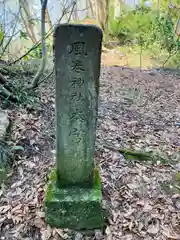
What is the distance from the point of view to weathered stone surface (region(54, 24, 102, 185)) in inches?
66.6

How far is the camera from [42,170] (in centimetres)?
270

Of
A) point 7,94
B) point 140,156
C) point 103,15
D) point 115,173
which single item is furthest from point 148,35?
point 115,173

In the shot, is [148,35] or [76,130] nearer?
[76,130]

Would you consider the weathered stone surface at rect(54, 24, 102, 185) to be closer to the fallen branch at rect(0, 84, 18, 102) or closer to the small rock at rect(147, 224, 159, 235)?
the small rock at rect(147, 224, 159, 235)

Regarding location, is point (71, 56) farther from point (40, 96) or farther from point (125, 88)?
point (125, 88)

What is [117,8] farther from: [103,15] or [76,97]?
[76,97]

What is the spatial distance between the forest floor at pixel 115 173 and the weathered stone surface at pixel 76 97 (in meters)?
0.43

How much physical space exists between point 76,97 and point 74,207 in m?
0.88

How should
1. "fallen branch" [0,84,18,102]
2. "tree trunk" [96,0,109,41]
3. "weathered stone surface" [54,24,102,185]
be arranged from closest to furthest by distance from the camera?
"weathered stone surface" [54,24,102,185] → "fallen branch" [0,84,18,102] → "tree trunk" [96,0,109,41]

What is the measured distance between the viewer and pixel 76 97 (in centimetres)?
185

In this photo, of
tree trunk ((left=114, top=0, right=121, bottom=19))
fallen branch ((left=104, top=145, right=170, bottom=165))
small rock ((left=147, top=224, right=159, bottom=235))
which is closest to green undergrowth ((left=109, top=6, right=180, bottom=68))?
tree trunk ((left=114, top=0, right=121, bottom=19))

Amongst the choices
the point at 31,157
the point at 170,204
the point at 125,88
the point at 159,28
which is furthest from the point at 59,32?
the point at 159,28

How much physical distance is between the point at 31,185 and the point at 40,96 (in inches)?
72.1

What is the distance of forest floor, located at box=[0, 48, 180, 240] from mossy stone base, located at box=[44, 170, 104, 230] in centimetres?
7
